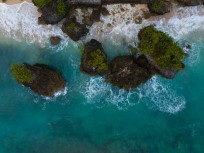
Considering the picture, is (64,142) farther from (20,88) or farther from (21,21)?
(21,21)

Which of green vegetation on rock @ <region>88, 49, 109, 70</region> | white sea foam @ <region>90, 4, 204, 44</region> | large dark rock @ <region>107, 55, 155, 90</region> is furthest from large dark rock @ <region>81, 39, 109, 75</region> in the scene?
white sea foam @ <region>90, 4, 204, 44</region>

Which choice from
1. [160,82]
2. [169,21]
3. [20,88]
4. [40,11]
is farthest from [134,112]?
[40,11]

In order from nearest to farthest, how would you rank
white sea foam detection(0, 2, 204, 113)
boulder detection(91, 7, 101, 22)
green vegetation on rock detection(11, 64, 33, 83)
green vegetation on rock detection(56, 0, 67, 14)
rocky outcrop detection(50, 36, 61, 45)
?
green vegetation on rock detection(11, 64, 33, 83) → green vegetation on rock detection(56, 0, 67, 14) → boulder detection(91, 7, 101, 22) → white sea foam detection(0, 2, 204, 113) → rocky outcrop detection(50, 36, 61, 45)

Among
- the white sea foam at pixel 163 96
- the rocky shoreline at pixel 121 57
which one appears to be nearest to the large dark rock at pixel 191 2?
the rocky shoreline at pixel 121 57

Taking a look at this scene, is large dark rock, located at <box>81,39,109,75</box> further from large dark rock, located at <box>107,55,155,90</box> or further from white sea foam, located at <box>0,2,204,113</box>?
white sea foam, located at <box>0,2,204,113</box>

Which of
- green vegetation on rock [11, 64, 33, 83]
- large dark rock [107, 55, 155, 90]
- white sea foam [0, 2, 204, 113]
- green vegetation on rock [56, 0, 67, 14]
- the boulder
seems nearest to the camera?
green vegetation on rock [11, 64, 33, 83]

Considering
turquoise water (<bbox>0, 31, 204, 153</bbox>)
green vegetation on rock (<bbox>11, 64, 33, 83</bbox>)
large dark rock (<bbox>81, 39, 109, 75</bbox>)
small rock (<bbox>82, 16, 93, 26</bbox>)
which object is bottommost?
turquoise water (<bbox>0, 31, 204, 153</bbox>)

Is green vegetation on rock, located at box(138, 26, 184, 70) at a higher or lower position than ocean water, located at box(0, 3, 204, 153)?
higher
